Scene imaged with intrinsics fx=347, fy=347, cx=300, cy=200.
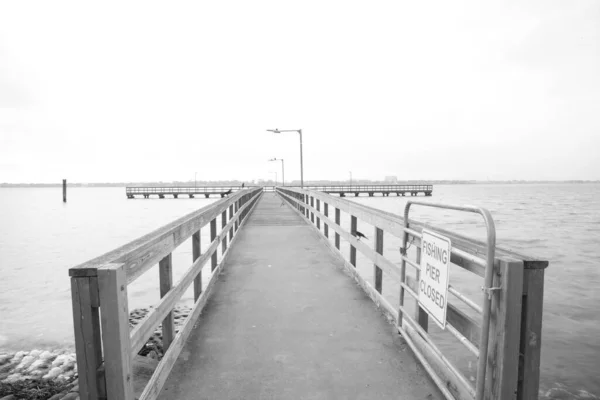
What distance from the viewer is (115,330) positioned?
5.80 ft

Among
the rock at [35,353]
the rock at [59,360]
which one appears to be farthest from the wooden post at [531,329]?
the rock at [35,353]

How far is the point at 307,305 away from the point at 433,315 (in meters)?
2.04

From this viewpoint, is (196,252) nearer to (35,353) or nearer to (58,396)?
(58,396)

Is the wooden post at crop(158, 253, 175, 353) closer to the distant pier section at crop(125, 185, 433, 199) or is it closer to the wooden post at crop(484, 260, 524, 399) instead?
→ the wooden post at crop(484, 260, 524, 399)

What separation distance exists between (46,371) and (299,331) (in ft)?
13.9

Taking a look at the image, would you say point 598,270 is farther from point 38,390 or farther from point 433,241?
point 38,390

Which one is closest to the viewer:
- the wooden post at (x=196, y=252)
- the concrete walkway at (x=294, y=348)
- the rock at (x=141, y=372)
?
the concrete walkway at (x=294, y=348)

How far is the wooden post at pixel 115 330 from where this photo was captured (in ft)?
5.68

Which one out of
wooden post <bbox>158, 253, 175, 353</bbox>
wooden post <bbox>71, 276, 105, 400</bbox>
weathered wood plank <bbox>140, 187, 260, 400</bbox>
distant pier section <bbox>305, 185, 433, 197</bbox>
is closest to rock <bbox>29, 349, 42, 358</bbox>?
weathered wood plank <bbox>140, 187, 260, 400</bbox>

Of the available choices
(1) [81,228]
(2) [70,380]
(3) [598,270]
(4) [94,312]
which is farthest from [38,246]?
(3) [598,270]

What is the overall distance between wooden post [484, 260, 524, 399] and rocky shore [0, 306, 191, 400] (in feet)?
9.29

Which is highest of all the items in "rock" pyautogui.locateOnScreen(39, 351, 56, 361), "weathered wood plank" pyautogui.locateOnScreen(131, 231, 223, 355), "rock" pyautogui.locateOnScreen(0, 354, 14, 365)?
"weathered wood plank" pyautogui.locateOnScreen(131, 231, 223, 355)

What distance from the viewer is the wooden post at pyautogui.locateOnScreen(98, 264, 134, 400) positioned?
173cm

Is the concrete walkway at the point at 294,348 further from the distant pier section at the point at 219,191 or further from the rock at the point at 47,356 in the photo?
the distant pier section at the point at 219,191
